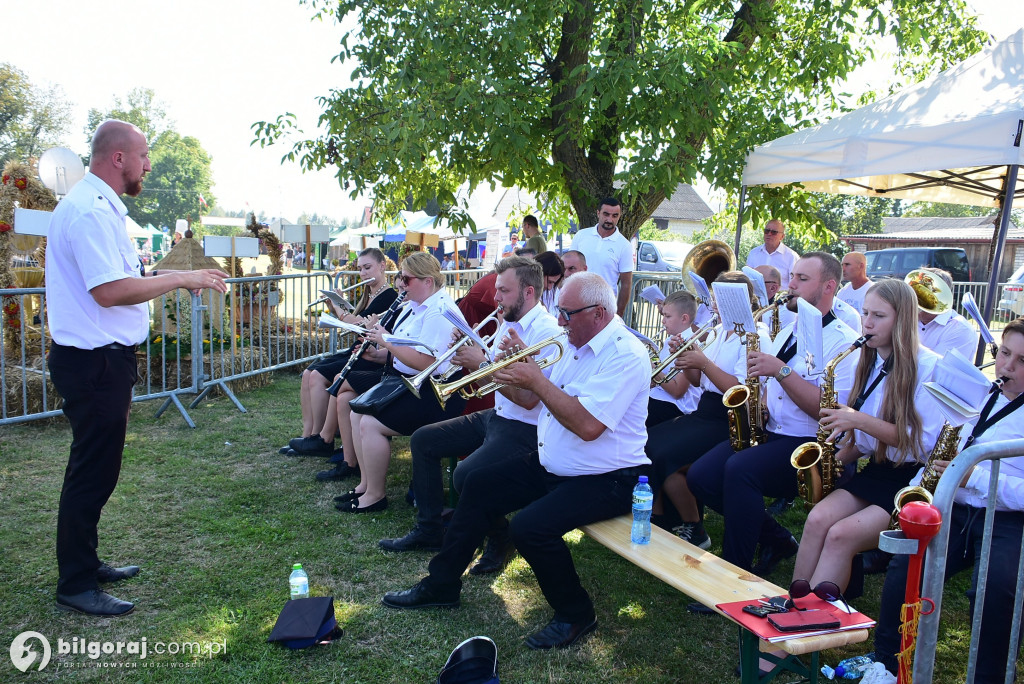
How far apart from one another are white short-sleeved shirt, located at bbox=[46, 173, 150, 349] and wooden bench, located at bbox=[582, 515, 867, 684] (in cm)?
250

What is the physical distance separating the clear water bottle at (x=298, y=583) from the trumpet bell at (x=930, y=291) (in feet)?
13.6

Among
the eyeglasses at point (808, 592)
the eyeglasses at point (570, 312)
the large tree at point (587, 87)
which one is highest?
the large tree at point (587, 87)

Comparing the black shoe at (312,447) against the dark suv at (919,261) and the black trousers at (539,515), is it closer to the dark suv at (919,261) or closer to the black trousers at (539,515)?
the black trousers at (539,515)

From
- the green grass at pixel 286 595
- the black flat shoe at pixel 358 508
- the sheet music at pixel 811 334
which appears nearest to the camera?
the green grass at pixel 286 595

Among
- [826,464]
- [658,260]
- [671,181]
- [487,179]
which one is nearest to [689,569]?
[826,464]

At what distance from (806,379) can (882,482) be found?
687 mm

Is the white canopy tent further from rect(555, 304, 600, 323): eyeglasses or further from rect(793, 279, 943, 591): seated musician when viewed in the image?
rect(555, 304, 600, 323): eyeglasses

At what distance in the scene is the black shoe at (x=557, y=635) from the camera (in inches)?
128

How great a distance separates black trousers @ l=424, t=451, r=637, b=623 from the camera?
322 centimetres

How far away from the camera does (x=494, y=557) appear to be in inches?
162

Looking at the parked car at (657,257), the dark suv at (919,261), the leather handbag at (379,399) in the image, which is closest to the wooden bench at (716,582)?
the leather handbag at (379,399)

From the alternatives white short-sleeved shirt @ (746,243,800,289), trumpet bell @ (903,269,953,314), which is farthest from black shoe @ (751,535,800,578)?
white short-sleeved shirt @ (746,243,800,289)

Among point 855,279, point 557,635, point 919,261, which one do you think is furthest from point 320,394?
point 919,261

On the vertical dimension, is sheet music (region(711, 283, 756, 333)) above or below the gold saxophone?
above
